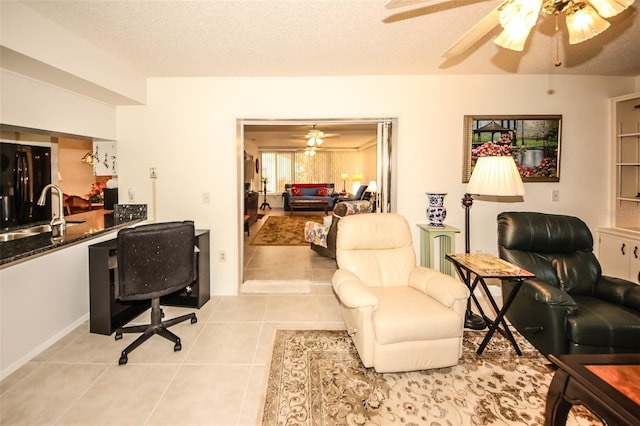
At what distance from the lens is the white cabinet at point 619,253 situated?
2.98 meters

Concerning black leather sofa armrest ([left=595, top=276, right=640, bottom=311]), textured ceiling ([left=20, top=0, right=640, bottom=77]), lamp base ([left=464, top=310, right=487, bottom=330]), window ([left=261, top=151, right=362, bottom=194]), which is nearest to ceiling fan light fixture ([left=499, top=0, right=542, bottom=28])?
textured ceiling ([left=20, top=0, right=640, bottom=77])

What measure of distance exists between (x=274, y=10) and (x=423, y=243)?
2.60 metres

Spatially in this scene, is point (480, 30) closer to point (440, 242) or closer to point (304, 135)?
point (440, 242)

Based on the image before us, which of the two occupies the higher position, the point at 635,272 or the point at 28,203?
the point at 28,203

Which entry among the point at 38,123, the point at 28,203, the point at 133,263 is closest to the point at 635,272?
the point at 133,263

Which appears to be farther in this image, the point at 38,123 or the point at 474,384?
the point at 38,123

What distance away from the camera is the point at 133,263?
2.17m

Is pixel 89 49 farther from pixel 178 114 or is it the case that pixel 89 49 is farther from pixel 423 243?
pixel 423 243

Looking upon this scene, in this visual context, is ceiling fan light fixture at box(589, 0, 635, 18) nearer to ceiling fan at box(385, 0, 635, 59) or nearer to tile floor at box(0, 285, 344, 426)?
ceiling fan at box(385, 0, 635, 59)

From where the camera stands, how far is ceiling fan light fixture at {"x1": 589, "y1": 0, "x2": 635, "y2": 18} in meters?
1.21

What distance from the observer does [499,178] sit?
243cm

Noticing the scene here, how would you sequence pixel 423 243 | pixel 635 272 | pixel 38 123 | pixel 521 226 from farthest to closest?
pixel 423 243, pixel 635 272, pixel 521 226, pixel 38 123

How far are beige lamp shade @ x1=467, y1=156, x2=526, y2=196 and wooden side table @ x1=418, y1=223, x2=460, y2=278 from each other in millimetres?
755

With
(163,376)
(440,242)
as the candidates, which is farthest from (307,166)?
(163,376)
